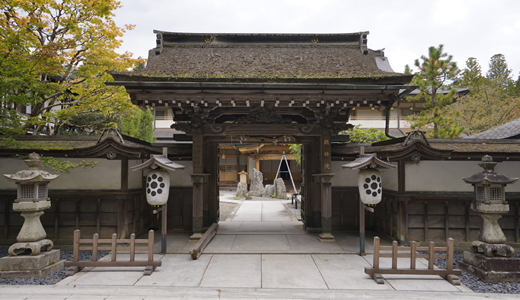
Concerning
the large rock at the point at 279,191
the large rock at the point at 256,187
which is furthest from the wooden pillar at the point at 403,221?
the large rock at the point at 256,187

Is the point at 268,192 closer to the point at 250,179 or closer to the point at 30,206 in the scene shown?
the point at 250,179

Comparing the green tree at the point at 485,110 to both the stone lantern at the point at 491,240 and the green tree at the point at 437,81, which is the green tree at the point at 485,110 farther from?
the stone lantern at the point at 491,240

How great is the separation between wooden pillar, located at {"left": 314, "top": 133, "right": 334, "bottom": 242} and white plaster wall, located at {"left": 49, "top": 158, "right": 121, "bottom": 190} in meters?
6.16

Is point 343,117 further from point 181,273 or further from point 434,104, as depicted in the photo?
point 434,104

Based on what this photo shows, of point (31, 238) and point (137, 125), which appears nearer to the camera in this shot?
point (31, 238)

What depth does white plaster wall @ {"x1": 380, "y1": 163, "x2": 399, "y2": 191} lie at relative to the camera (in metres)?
7.91

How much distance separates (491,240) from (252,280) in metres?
5.12

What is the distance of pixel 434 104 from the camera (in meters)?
14.7

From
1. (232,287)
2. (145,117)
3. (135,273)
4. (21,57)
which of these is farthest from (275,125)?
(145,117)

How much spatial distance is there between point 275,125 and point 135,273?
5304mm

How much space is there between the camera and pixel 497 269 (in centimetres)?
531

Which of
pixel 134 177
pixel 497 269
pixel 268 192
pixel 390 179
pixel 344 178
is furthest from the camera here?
pixel 268 192

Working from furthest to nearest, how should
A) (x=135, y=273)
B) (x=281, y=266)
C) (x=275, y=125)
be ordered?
1. (x=275, y=125)
2. (x=281, y=266)
3. (x=135, y=273)

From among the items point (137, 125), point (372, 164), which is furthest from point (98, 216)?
point (137, 125)
